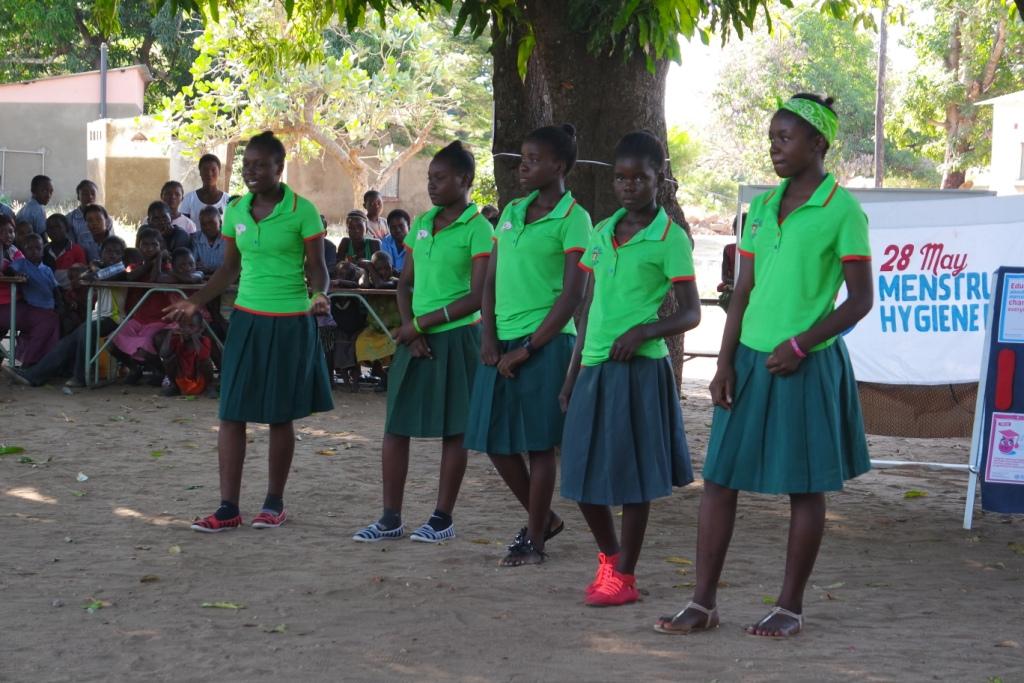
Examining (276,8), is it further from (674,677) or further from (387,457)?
(674,677)

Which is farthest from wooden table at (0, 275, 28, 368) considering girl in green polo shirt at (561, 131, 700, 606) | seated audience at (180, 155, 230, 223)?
girl in green polo shirt at (561, 131, 700, 606)

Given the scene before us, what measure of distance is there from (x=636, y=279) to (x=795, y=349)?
0.77 meters

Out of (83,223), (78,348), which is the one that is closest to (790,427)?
(78,348)

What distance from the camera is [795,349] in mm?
4109

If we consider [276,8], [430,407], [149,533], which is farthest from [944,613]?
[276,8]

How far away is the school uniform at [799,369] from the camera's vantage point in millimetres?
4133

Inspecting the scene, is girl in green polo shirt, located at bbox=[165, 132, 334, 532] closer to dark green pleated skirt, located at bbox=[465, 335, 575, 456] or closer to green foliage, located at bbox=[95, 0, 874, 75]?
dark green pleated skirt, located at bbox=[465, 335, 575, 456]

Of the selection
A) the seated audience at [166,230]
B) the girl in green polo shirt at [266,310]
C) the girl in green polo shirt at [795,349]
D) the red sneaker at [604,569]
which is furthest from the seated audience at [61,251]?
the girl in green polo shirt at [795,349]

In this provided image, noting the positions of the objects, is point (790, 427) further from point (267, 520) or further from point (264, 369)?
point (267, 520)

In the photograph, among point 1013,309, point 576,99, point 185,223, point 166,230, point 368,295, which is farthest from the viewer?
point 185,223

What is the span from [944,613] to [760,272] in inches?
62.1

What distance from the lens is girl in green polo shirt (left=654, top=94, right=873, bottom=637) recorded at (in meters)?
4.12

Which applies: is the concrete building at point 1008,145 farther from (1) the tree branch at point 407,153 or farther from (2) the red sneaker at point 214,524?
(2) the red sneaker at point 214,524

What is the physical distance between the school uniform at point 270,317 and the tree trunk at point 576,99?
2.10 metres
